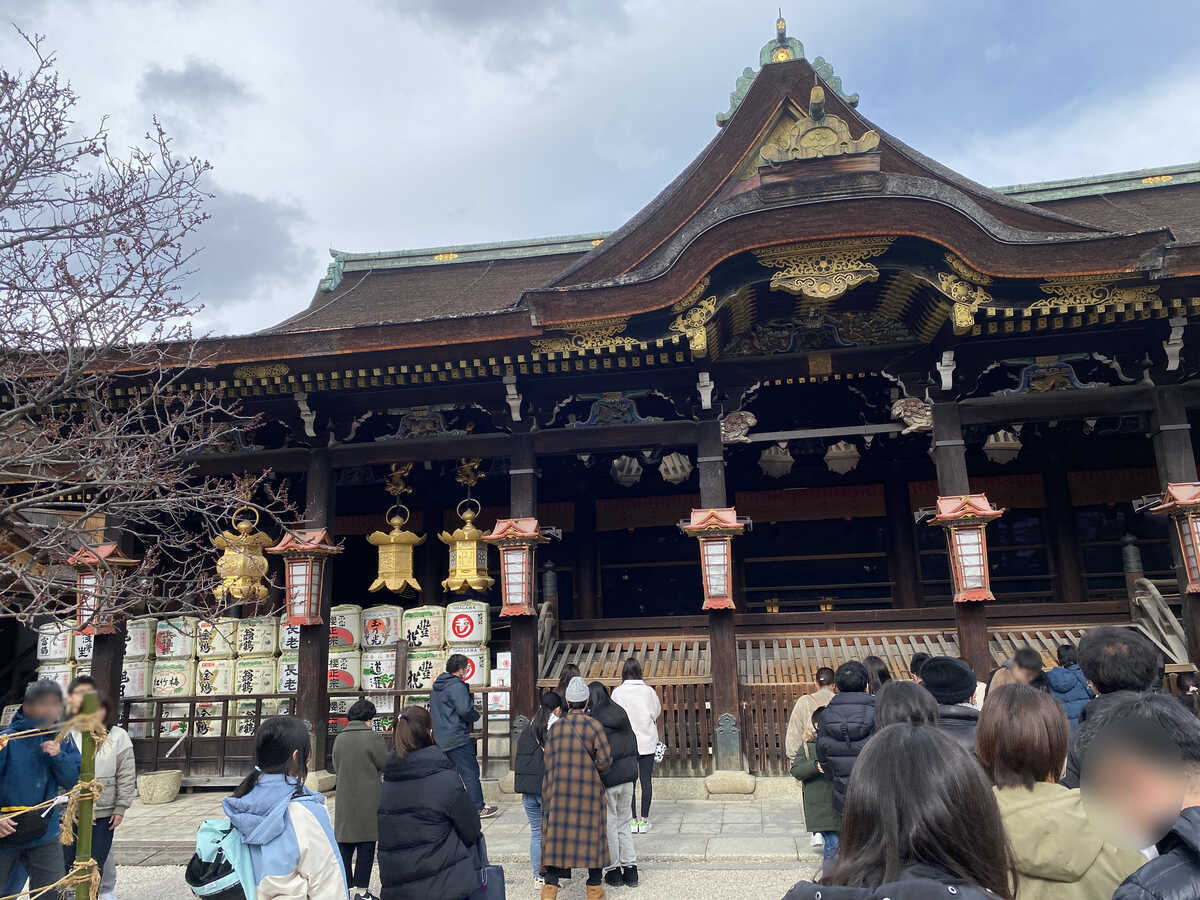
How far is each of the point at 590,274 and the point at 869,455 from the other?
5.53 m

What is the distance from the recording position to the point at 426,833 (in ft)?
12.8

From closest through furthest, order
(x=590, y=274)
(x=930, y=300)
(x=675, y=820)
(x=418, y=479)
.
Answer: (x=675, y=820), (x=930, y=300), (x=590, y=274), (x=418, y=479)

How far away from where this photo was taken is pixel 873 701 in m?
4.55

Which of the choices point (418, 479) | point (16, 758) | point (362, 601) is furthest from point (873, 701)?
point (362, 601)

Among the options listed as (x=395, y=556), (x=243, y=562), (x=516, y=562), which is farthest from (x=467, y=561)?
(x=243, y=562)

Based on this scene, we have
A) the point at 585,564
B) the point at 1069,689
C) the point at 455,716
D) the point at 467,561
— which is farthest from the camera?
the point at 585,564

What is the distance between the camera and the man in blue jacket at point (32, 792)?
448cm

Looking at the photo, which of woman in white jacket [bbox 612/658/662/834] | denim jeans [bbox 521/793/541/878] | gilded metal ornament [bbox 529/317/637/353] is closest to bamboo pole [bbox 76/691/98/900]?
denim jeans [bbox 521/793/541/878]

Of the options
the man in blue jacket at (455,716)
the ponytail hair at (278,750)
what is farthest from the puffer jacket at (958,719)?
the man in blue jacket at (455,716)

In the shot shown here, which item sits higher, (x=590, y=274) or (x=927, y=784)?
(x=590, y=274)

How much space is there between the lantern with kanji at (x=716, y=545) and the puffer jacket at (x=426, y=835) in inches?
233

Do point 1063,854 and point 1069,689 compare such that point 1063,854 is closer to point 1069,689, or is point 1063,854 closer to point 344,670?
point 1069,689

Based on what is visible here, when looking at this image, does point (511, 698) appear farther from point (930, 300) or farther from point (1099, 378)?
point (1099, 378)

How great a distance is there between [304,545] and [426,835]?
23.8 ft
